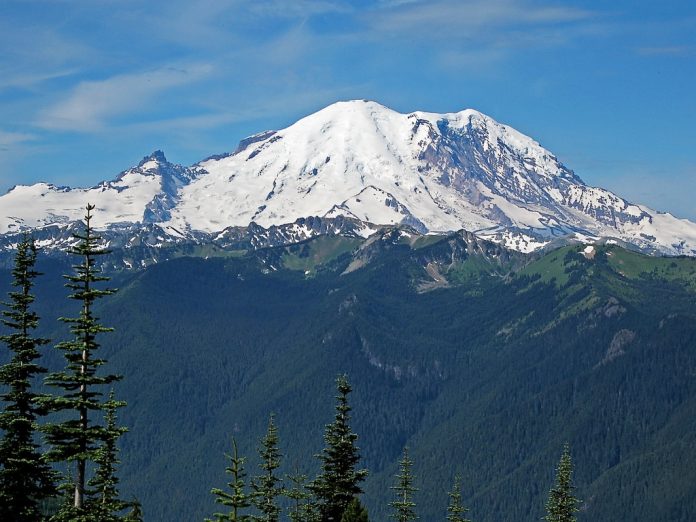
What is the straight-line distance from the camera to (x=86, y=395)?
148ft

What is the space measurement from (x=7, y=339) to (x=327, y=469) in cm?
2221

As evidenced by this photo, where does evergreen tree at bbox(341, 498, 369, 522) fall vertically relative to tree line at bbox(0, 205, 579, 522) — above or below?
below

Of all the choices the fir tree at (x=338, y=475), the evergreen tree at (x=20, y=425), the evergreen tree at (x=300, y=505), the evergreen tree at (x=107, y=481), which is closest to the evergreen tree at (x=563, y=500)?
the evergreen tree at (x=300, y=505)

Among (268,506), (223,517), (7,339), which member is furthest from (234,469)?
(268,506)

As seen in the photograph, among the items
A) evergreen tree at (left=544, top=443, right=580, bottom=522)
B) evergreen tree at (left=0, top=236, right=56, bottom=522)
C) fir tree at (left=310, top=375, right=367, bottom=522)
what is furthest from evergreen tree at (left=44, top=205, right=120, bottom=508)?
evergreen tree at (left=544, top=443, right=580, bottom=522)

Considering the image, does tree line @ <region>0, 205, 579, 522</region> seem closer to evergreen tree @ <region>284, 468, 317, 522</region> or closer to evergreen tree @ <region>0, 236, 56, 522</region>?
evergreen tree @ <region>0, 236, 56, 522</region>

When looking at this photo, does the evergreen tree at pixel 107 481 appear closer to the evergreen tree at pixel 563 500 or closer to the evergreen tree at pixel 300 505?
the evergreen tree at pixel 300 505

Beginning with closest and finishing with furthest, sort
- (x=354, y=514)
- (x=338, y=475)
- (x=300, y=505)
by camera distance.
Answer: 1. (x=354, y=514)
2. (x=338, y=475)
3. (x=300, y=505)

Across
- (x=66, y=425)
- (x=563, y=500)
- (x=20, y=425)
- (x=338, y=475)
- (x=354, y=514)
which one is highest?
(x=20, y=425)

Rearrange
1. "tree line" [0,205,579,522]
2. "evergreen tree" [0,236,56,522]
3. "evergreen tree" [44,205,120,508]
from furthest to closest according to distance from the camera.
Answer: "evergreen tree" [0,236,56,522] < "tree line" [0,205,579,522] < "evergreen tree" [44,205,120,508]

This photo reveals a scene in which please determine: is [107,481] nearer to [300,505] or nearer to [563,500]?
[300,505]

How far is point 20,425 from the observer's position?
163 ft

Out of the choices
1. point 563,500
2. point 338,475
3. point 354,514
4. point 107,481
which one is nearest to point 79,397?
point 107,481

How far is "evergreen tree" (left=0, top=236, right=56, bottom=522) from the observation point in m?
49.2
